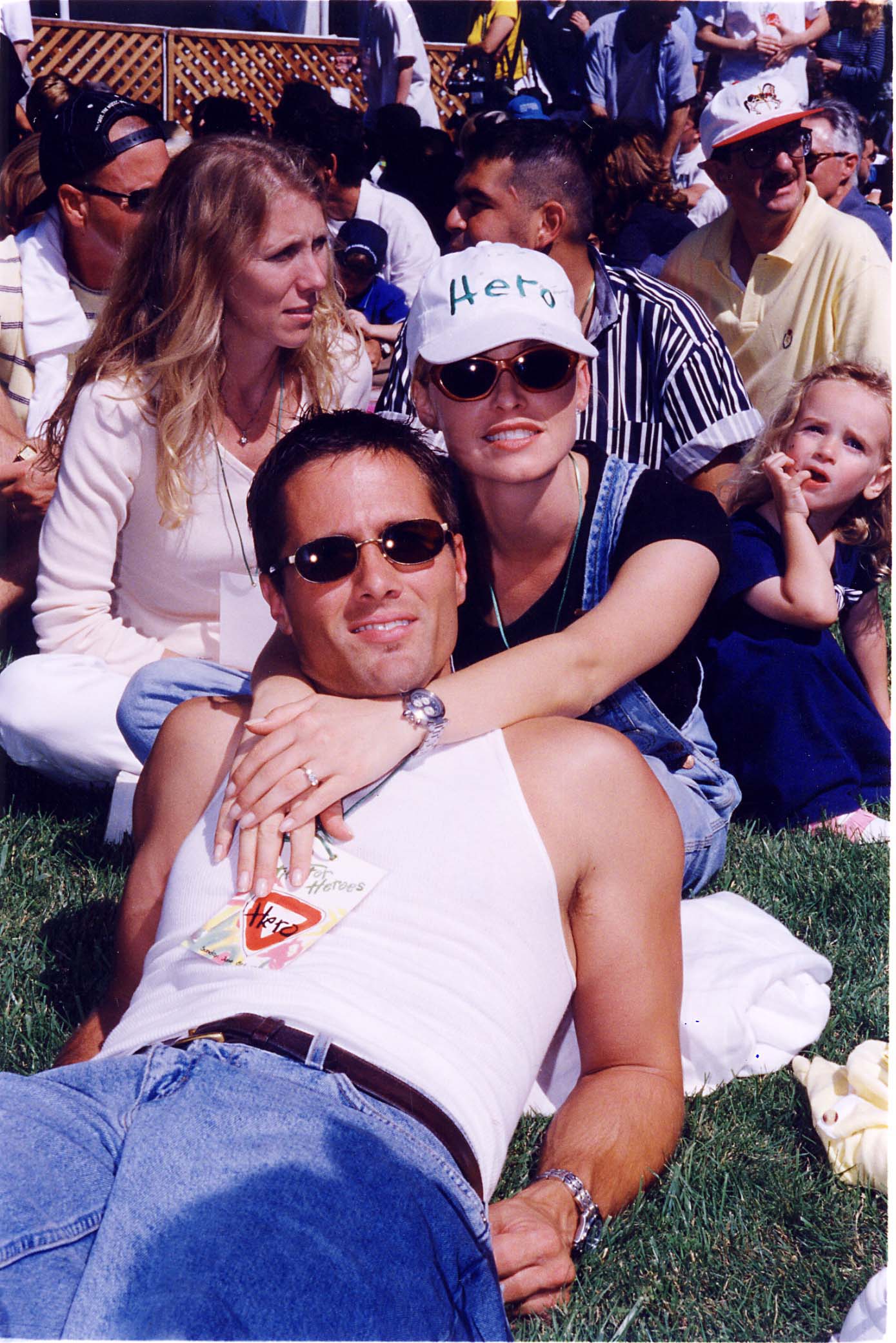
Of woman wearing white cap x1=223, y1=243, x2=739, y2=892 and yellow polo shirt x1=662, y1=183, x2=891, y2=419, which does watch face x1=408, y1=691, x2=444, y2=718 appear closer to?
woman wearing white cap x1=223, y1=243, x2=739, y2=892

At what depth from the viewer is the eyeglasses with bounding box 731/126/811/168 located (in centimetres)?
490

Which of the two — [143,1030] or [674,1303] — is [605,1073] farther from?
[143,1030]

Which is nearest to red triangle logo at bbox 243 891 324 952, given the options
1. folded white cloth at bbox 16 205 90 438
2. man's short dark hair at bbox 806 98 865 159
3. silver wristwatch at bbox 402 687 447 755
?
silver wristwatch at bbox 402 687 447 755

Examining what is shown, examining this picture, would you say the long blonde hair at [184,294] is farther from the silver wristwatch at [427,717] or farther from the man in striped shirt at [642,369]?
the silver wristwatch at [427,717]

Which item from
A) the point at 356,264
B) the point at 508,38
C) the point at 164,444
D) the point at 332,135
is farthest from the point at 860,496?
the point at 508,38

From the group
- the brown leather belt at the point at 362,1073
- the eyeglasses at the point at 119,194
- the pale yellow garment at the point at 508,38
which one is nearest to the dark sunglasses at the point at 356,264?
the eyeglasses at the point at 119,194

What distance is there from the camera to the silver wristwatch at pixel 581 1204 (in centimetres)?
192

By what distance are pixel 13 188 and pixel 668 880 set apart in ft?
13.4

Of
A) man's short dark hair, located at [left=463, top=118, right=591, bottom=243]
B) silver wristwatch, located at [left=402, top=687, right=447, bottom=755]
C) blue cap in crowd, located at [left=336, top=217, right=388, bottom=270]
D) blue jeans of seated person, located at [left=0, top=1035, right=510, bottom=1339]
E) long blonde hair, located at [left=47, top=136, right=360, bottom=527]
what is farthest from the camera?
blue cap in crowd, located at [left=336, top=217, right=388, bottom=270]

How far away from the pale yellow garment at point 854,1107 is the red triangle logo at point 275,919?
1055 mm

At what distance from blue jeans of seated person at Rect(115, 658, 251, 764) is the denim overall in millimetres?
892

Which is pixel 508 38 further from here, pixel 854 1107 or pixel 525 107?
pixel 854 1107

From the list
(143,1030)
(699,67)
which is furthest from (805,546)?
(699,67)

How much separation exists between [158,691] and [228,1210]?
1.67m
